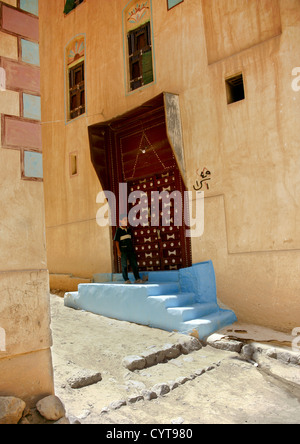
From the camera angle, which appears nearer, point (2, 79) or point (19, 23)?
point (2, 79)

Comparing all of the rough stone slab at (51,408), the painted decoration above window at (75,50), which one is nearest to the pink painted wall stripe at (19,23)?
the rough stone slab at (51,408)

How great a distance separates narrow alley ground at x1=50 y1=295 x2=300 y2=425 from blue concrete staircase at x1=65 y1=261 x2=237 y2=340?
0.93 ft

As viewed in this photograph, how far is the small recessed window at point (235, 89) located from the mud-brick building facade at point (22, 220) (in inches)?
161

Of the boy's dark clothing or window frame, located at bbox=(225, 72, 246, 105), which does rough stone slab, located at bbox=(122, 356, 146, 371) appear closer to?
the boy's dark clothing

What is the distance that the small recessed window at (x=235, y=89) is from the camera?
21.7 feet

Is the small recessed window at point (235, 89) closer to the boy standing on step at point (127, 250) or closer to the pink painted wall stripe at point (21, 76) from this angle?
the boy standing on step at point (127, 250)

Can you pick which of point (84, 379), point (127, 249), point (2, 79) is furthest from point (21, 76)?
point (127, 249)

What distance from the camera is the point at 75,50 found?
9.86 metres

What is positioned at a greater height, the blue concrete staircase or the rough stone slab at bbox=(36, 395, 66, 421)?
the blue concrete staircase

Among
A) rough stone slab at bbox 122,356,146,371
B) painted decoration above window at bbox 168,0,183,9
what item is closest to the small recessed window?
painted decoration above window at bbox 168,0,183,9

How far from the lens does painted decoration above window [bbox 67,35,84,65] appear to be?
9.70 m

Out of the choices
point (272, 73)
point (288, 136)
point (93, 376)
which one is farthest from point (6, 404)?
point (272, 73)

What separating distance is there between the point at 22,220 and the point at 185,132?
186 inches

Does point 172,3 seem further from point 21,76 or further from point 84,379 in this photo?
point 84,379
